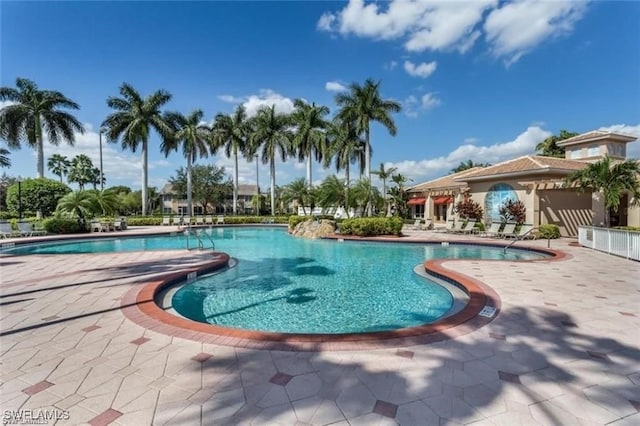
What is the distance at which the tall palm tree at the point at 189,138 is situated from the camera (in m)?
34.7

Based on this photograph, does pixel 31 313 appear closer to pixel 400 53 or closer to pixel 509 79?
pixel 400 53

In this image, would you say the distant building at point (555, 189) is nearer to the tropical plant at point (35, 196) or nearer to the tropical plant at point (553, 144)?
the tropical plant at point (553, 144)

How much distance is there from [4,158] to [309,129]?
1351 inches

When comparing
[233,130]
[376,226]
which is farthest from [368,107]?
[233,130]

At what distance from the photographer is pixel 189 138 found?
35.9 m

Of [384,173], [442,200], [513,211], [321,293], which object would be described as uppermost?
[384,173]

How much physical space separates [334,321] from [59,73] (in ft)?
49.6

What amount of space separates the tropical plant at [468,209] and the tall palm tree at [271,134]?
1938 cm

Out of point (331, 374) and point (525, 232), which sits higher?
point (525, 232)

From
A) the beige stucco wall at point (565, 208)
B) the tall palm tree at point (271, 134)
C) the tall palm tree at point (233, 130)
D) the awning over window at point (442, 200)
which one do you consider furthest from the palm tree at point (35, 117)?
the beige stucco wall at point (565, 208)

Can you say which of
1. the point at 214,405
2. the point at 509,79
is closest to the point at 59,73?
the point at 214,405

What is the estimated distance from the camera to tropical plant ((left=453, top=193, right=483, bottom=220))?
2375 cm

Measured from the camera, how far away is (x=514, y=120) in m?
24.9

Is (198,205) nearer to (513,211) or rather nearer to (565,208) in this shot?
(513,211)
